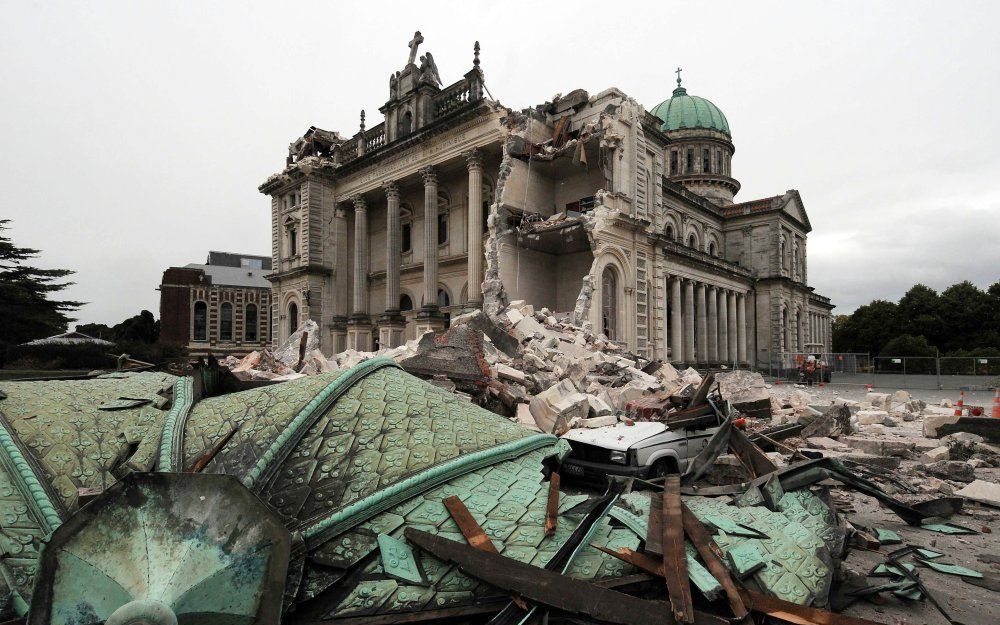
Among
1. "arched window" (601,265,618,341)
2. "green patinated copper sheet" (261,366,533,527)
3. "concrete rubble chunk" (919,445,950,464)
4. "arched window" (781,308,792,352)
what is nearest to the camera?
"green patinated copper sheet" (261,366,533,527)

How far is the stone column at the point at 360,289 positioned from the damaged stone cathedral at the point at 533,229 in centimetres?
8

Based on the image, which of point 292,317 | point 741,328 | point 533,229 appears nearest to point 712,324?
point 741,328

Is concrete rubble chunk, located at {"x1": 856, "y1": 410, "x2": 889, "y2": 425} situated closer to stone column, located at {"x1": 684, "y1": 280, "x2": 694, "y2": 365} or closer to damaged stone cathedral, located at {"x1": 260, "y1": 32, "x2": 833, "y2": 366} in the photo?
damaged stone cathedral, located at {"x1": 260, "y1": 32, "x2": 833, "y2": 366}

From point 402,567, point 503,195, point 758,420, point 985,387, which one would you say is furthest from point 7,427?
point 985,387

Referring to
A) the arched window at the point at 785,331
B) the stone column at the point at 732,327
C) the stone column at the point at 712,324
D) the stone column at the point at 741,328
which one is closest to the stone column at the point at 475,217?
the stone column at the point at 712,324

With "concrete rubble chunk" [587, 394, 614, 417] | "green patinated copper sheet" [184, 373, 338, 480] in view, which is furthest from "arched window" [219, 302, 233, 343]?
"green patinated copper sheet" [184, 373, 338, 480]

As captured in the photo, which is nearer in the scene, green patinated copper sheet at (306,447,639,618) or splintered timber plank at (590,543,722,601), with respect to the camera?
green patinated copper sheet at (306,447,639,618)

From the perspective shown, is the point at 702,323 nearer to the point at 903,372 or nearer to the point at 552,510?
the point at 903,372

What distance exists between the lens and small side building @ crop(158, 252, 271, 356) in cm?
4700

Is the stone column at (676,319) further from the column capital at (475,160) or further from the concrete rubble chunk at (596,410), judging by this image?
the concrete rubble chunk at (596,410)

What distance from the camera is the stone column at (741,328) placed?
33.0 m

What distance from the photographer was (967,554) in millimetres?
4316

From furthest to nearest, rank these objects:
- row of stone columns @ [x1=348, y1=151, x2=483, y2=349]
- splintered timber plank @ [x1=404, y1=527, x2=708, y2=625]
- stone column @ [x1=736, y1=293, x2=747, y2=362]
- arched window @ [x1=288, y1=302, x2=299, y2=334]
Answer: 1. stone column @ [x1=736, y1=293, x2=747, y2=362]
2. arched window @ [x1=288, y1=302, x2=299, y2=334]
3. row of stone columns @ [x1=348, y1=151, x2=483, y2=349]
4. splintered timber plank @ [x1=404, y1=527, x2=708, y2=625]

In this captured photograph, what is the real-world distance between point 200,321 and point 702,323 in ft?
146
